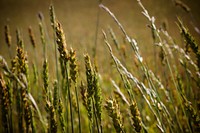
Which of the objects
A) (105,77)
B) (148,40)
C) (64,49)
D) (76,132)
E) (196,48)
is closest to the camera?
(64,49)

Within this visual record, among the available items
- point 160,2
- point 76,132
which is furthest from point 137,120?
point 160,2

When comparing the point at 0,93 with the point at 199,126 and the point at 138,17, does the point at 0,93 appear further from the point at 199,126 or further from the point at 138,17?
the point at 138,17

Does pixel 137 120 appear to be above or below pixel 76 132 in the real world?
below

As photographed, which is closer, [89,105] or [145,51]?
[89,105]

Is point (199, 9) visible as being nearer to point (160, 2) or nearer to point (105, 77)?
point (160, 2)

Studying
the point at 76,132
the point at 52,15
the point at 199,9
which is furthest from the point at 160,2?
the point at 52,15

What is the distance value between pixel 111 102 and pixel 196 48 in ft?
1.65

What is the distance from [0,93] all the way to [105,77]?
3.18 m

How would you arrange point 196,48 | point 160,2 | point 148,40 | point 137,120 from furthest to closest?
point 160,2
point 148,40
point 196,48
point 137,120

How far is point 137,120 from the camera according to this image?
A: 2.72 feet

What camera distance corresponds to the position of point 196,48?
1052 mm

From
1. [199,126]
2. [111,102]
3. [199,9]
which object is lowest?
[199,126]

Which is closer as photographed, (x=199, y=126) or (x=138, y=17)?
(x=199, y=126)

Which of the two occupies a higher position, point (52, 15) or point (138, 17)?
point (138, 17)
